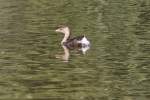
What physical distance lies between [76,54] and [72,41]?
67.8 inches

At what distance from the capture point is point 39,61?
2183cm

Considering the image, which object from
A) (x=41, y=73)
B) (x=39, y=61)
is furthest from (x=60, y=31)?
(x=41, y=73)

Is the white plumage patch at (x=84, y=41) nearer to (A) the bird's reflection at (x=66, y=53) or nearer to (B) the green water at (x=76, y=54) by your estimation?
(A) the bird's reflection at (x=66, y=53)

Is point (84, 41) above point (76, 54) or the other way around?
above

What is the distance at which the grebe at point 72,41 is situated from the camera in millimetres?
24469

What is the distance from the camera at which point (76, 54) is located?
78.4ft

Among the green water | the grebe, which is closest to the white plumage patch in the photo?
the grebe

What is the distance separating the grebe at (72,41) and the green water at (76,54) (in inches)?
13.0

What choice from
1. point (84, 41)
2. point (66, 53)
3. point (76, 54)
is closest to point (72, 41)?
point (84, 41)

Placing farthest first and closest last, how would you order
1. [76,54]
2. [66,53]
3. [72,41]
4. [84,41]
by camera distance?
[72,41] < [84,41] < [66,53] < [76,54]

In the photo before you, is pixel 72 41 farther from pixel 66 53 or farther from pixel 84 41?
pixel 66 53

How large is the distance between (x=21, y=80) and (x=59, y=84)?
122 cm

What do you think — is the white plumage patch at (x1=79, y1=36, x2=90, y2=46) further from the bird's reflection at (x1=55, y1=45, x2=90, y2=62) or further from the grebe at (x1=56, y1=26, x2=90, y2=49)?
the bird's reflection at (x1=55, y1=45, x2=90, y2=62)

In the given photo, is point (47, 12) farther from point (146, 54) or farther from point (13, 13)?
point (146, 54)
